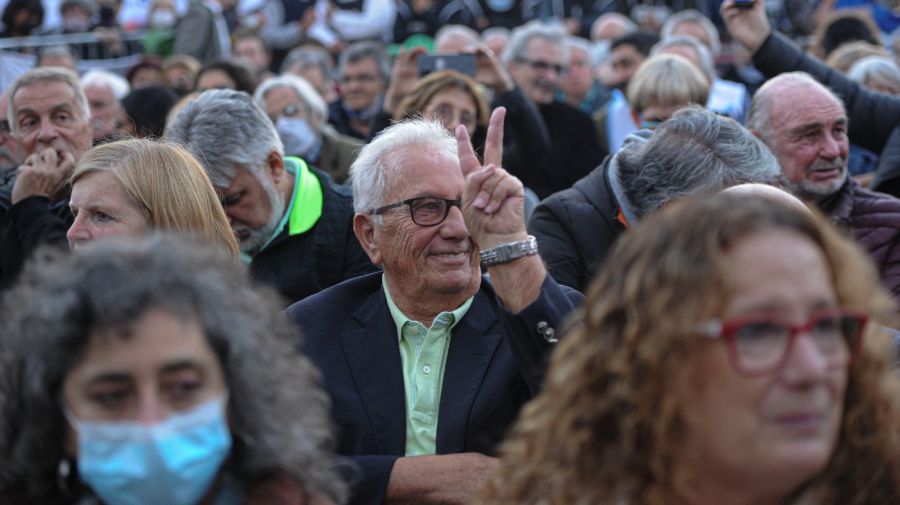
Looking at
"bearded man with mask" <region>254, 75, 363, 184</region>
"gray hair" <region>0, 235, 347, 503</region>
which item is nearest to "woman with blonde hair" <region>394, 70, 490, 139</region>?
"bearded man with mask" <region>254, 75, 363, 184</region>

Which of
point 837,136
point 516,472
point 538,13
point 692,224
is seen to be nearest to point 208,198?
point 516,472

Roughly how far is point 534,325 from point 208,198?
1540mm

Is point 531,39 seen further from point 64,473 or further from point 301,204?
point 64,473

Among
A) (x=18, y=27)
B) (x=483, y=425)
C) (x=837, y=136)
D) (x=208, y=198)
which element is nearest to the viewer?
(x=483, y=425)

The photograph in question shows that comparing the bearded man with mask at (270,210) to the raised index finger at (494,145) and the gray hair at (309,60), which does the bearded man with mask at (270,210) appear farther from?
the gray hair at (309,60)

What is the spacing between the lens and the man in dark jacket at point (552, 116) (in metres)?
7.60

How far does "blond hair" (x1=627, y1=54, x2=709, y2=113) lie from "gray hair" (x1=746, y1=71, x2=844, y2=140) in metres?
0.95

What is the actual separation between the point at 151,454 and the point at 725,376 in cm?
108

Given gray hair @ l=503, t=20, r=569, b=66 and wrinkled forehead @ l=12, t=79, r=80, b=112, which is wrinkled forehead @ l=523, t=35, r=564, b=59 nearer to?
gray hair @ l=503, t=20, r=569, b=66

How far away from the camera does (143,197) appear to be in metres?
4.08

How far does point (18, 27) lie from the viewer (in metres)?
13.4

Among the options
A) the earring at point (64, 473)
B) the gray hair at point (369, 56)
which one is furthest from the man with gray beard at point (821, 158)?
the gray hair at point (369, 56)

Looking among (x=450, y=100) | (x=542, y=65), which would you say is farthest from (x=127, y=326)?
(x=542, y=65)

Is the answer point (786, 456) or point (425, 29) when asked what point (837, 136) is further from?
point (425, 29)
